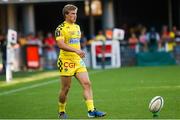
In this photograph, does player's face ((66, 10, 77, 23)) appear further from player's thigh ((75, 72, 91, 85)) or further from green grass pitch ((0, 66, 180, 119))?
green grass pitch ((0, 66, 180, 119))

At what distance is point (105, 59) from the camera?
31.6 meters

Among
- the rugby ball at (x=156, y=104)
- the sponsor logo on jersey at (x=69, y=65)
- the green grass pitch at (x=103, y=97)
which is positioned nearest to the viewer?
the rugby ball at (x=156, y=104)

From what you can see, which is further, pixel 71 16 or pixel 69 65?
pixel 69 65

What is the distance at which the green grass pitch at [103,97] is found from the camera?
12.7 m

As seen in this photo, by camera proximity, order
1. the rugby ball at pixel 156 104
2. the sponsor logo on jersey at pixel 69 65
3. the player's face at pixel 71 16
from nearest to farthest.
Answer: the rugby ball at pixel 156 104
the player's face at pixel 71 16
the sponsor logo on jersey at pixel 69 65

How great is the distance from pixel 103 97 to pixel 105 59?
1560 cm

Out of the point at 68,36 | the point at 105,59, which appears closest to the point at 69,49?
the point at 68,36

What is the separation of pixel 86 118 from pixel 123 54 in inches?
797

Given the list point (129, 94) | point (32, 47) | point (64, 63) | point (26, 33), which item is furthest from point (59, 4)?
point (64, 63)

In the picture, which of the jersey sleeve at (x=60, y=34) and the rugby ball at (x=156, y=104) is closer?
the rugby ball at (x=156, y=104)

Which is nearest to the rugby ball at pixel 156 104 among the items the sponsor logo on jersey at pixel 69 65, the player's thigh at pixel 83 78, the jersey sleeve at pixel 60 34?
the player's thigh at pixel 83 78

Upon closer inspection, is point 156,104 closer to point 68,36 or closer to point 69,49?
point 69,49

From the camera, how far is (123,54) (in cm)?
3203

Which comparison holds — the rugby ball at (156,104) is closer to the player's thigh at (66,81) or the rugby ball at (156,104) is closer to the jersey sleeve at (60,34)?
the player's thigh at (66,81)
